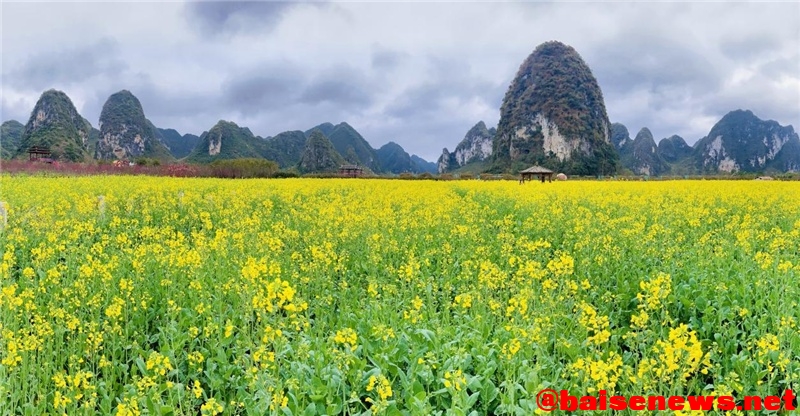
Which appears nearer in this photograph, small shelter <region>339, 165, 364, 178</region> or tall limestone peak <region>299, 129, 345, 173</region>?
small shelter <region>339, 165, 364, 178</region>

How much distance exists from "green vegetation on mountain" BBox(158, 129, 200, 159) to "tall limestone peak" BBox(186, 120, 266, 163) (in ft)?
142

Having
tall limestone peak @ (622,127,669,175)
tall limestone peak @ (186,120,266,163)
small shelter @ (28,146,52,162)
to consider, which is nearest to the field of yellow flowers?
small shelter @ (28,146,52,162)

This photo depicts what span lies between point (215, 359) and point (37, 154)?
68.2 m

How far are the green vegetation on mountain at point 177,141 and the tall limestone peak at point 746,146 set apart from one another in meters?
143

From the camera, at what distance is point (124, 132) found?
97438 mm

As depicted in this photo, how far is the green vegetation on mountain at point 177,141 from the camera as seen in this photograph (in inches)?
5492

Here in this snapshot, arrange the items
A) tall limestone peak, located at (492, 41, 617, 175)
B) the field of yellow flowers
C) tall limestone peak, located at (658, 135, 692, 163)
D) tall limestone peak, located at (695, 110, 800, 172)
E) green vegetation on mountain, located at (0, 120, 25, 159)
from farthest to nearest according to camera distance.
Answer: tall limestone peak, located at (658, 135, 692, 163)
tall limestone peak, located at (695, 110, 800, 172)
tall limestone peak, located at (492, 41, 617, 175)
green vegetation on mountain, located at (0, 120, 25, 159)
the field of yellow flowers

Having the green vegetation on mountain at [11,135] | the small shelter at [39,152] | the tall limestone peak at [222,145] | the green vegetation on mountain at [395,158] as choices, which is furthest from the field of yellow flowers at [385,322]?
the green vegetation on mountain at [395,158]

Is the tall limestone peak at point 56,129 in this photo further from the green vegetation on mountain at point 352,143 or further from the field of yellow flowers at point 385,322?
the field of yellow flowers at point 385,322

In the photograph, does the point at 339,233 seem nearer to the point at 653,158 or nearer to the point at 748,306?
the point at 748,306

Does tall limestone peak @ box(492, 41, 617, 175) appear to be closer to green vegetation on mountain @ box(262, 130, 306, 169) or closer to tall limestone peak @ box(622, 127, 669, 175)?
tall limestone peak @ box(622, 127, 669, 175)

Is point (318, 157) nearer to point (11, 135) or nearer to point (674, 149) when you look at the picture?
point (11, 135)

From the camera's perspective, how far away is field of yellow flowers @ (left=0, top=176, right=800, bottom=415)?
3.21 meters

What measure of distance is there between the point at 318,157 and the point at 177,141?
71.4 m
